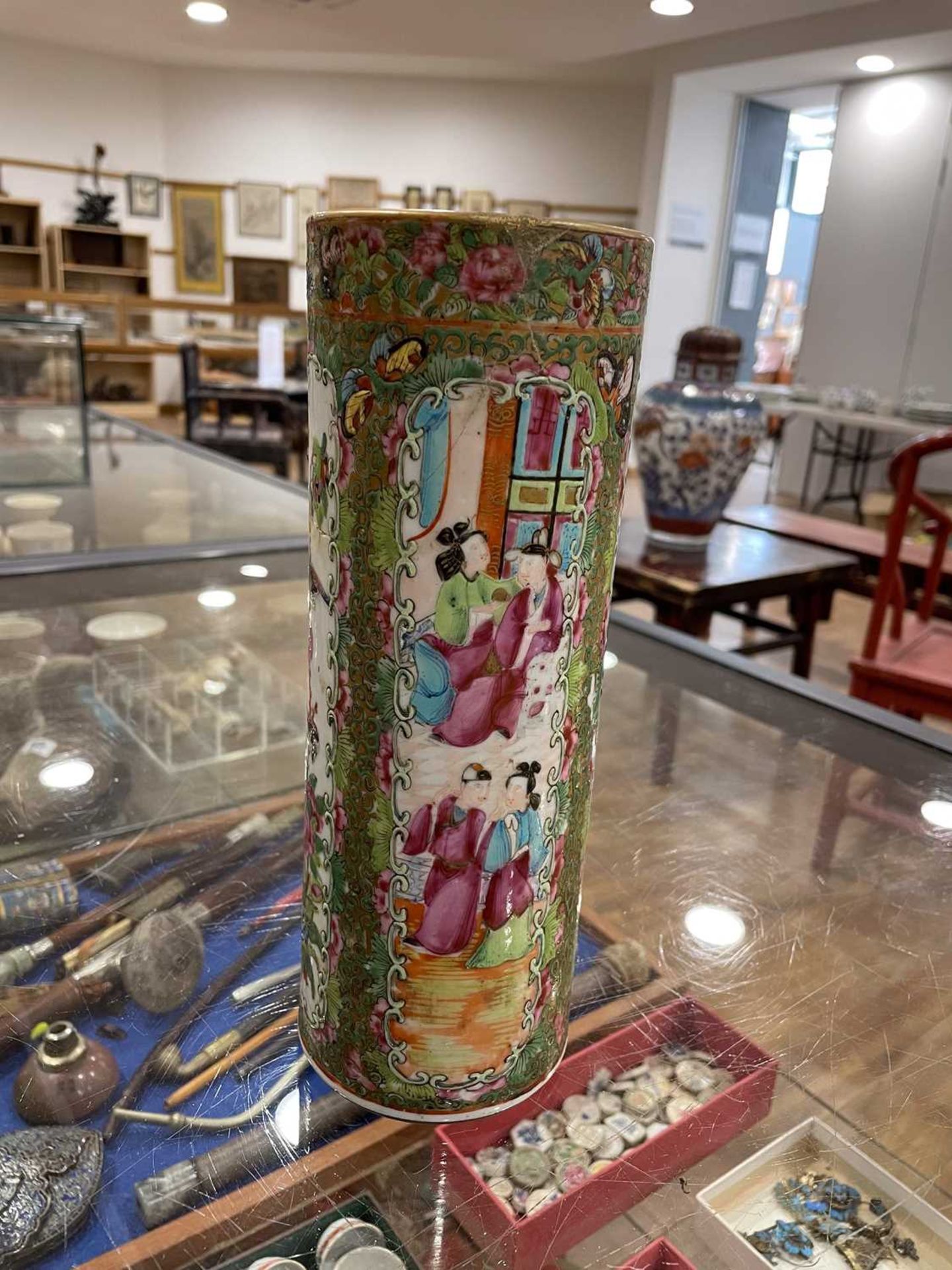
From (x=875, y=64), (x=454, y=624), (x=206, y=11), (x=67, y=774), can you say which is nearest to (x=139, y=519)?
(x=67, y=774)

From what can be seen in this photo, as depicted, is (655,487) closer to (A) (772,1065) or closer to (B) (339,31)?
(A) (772,1065)

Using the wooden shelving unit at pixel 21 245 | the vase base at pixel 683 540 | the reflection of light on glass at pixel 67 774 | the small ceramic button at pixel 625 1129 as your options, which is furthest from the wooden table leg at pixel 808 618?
the wooden shelving unit at pixel 21 245

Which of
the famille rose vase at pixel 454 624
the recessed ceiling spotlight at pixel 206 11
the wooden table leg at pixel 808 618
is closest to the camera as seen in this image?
the famille rose vase at pixel 454 624

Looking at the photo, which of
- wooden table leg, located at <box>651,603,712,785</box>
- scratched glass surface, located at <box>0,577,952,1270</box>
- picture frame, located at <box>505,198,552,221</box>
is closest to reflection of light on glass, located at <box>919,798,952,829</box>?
scratched glass surface, located at <box>0,577,952,1270</box>

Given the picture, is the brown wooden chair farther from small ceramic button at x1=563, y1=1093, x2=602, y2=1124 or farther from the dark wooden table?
small ceramic button at x1=563, y1=1093, x2=602, y2=1124

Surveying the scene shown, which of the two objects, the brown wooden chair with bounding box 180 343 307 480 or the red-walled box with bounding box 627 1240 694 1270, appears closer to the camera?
the red-walled box with bounding box 627 1240 694 1270

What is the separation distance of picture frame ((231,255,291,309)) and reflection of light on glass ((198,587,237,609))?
6.97 meters

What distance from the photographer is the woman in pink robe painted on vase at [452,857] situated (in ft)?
1.36

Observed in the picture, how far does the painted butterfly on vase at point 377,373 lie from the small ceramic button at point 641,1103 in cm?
37

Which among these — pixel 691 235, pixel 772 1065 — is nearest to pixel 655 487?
pixel 772 1065

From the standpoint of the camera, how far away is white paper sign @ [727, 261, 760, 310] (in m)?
6.16

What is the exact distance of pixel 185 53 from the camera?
22.3 ft

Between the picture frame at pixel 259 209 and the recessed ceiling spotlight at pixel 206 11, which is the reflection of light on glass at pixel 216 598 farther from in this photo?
the picture frame at pixel 259 209

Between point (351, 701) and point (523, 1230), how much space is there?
0.25 meters
